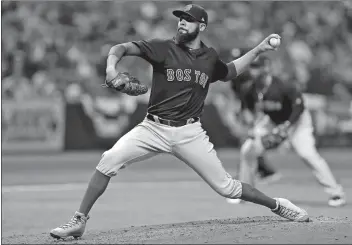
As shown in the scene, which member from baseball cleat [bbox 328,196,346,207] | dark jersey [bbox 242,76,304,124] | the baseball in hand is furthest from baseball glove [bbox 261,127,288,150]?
the baseball in hand

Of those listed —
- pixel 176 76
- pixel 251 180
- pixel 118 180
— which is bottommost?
pixel 118 180

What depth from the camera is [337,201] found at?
10016mm

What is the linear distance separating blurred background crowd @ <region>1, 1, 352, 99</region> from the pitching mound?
33.5ft

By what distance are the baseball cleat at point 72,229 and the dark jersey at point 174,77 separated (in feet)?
4.04

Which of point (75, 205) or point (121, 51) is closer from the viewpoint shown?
point (121, 51)

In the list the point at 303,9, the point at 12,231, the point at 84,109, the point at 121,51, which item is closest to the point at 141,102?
the point at 84,109

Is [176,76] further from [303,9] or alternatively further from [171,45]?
[303,9]

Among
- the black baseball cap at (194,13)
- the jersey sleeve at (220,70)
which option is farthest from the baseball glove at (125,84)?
the jersey sleeve at (220,70)

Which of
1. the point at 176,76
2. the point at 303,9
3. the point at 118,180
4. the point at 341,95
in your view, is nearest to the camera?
the point at 176,76

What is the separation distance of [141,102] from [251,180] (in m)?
8.90

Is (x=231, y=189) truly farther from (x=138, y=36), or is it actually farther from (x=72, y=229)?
(x=138, y=36)

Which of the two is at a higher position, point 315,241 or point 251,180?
point 315,241

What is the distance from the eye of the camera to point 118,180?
13109 mm

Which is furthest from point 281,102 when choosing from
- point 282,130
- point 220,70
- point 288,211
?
point 220,70
